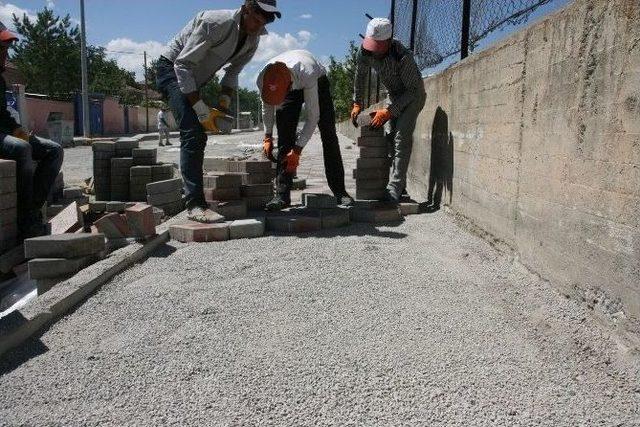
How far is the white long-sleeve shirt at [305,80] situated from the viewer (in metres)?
4.12

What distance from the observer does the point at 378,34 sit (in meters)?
4.32

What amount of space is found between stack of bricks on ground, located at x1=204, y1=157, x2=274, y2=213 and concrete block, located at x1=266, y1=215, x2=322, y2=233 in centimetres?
42

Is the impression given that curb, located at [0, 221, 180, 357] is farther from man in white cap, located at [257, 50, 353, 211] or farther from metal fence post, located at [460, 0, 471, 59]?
metal fence post, located at [460, 0, 471, 59]

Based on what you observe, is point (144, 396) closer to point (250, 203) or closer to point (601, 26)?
point (601, 26)

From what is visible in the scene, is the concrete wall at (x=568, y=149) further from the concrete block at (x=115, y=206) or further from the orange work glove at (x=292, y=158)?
the concrete block at (x=115, y=206)

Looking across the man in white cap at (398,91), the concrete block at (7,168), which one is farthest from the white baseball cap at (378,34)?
the concrete block at (7,168)

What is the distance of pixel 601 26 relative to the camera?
2.06m

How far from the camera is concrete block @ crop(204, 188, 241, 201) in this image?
14.5 feet

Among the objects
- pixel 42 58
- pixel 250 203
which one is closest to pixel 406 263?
pixel 250 203

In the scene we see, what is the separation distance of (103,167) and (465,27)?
12.9 feet

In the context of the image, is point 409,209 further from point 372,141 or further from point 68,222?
point 68,222

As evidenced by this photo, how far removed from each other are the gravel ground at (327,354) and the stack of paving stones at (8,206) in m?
1.53

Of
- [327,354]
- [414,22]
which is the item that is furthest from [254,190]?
[414,22]

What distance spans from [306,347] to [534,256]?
1.36m
